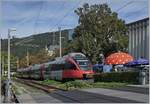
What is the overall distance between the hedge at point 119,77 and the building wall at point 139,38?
15.0 meters

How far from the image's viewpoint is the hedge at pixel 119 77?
138 feet

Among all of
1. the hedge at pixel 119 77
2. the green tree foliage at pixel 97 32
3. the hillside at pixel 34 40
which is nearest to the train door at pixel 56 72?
the hedge at pixel 119 77

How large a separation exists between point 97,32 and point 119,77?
24.7 meters

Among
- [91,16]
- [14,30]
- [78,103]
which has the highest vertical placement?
[91,16]

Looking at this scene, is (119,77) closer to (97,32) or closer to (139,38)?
(97,32)

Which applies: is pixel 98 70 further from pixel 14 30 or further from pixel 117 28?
pixel 14 30

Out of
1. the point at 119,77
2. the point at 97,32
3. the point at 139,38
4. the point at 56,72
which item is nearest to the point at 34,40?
the point at 97,32

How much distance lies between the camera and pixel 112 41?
239 feet

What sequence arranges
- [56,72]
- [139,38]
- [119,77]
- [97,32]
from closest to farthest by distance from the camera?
1. [119,77]
2. [56,72]
3. [97,32]
4. [139,38]

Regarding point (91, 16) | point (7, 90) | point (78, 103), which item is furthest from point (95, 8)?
point (78, 103)

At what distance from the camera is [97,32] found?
231ft

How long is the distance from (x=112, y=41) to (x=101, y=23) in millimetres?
3880

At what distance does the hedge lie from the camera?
1656 inches

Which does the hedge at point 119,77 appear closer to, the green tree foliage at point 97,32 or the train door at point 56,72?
the train door at point 56,72
